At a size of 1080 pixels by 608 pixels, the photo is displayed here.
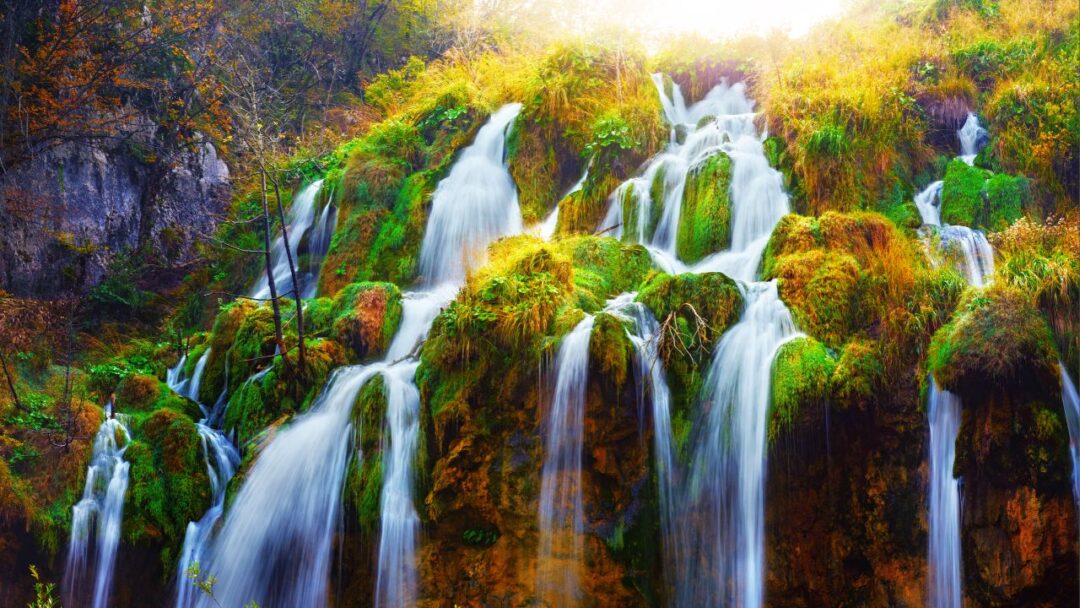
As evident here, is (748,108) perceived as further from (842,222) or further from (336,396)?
(336,396)

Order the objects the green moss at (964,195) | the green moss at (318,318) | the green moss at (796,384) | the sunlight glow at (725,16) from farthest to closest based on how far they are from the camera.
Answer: the sunlight glow at (725,16) < the green moss at (318,318) < the green moss at (964,195) < the green moss at (796,384)

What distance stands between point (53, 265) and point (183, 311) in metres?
2.34

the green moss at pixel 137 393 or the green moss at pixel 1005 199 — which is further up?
the green moss at pixel 1005 199

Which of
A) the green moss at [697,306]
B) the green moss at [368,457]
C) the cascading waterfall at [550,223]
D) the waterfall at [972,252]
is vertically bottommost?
the green moss at [368,457]

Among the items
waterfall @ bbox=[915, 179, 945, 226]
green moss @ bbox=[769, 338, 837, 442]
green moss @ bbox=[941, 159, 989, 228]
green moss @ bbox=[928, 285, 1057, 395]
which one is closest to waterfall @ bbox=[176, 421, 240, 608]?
green moss @ bbox=[769, 338, 837, 442]

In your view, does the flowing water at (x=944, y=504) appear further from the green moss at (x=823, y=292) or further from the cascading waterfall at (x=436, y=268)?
the cascading waterfall at (x=436, y=268)

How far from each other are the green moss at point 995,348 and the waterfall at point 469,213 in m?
6.27

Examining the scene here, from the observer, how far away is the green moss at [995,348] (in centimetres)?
547

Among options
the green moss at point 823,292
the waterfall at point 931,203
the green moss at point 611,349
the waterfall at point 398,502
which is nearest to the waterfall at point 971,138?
the waterfall at point 931,203

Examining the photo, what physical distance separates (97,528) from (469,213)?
631 cm

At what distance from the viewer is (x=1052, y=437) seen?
5273 millimetres

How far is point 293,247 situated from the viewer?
1280 centimetres

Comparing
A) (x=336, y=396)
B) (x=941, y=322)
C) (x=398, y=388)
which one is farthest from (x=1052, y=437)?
(x=336, y=396)

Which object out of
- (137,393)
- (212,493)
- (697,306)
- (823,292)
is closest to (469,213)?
(137,393)
